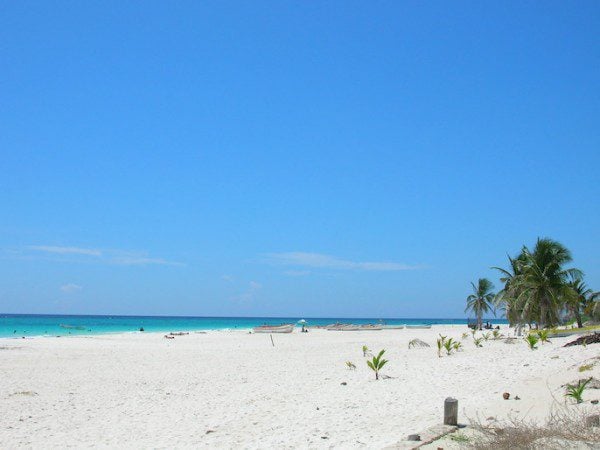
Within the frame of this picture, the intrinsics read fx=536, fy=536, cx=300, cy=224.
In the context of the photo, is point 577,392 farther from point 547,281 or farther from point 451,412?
point 547,281

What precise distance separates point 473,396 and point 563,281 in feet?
79.3

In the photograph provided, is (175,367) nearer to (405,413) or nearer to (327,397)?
(327,397)

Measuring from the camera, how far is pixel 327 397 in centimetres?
1243

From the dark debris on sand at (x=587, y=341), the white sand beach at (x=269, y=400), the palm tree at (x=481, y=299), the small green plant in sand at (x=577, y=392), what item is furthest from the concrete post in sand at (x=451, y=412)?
the palm tree at (x=481, y=299)

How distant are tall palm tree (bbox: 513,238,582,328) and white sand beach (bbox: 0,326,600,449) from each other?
13495mm

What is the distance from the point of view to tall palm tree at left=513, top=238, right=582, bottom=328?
31688mm

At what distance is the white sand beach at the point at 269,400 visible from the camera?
9258 millimetres

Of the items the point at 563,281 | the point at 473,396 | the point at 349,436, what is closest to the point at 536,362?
the point at 473,396

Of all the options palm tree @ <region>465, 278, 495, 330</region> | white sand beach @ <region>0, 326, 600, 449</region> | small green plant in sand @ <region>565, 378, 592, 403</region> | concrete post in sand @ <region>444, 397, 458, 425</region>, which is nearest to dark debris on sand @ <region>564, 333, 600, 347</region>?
white sand beach @ <region>0, 326, 600, 449</region>

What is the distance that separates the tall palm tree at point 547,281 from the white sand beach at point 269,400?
1349cm

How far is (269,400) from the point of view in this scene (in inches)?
491

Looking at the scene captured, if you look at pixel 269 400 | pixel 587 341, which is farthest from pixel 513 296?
pixel 269 400

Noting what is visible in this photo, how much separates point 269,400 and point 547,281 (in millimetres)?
24574

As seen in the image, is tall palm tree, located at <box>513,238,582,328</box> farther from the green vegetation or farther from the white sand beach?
the white sand beach
